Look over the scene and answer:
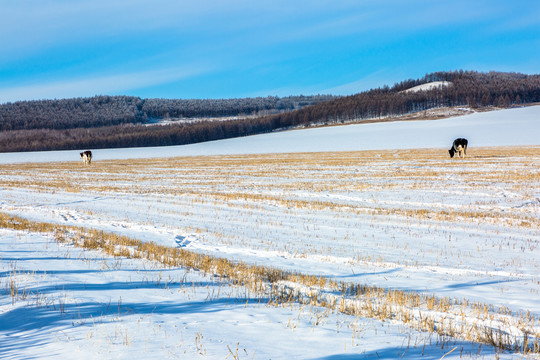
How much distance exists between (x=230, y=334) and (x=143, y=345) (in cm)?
100

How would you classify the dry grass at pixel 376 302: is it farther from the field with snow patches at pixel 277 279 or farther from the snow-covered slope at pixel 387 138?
the snow-covered slope at pixel 387 138

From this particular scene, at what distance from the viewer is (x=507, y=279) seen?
8.24m

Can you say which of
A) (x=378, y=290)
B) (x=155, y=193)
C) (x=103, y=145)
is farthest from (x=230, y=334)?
(x=103, y=145)

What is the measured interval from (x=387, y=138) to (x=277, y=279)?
289ft

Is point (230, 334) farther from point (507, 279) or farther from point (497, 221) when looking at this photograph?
point (497, 221)

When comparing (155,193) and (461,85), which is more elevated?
(461,85)

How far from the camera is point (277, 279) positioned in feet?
25.7

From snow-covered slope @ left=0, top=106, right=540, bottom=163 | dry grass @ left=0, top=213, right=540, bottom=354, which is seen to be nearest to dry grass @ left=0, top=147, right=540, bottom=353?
dry grass @ left=0, top=213, right=540, bottom=354

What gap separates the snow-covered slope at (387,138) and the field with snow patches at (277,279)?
65.5m

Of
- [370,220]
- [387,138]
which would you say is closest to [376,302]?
[370,220]

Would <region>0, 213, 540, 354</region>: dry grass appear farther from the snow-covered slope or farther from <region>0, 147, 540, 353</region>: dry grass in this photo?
the snow-covered slope

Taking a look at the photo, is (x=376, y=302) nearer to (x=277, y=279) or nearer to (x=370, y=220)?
(x=277, y=279)

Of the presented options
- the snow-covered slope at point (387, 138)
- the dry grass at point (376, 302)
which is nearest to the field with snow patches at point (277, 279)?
the dry grass at point (376, 302)

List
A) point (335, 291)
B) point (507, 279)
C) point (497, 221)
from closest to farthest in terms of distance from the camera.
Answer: point (335, 291) → point (507, 279) → point (497, 221)
